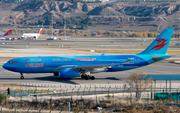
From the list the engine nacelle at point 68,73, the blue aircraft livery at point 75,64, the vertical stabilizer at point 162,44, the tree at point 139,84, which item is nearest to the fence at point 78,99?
the tree at point 139,84

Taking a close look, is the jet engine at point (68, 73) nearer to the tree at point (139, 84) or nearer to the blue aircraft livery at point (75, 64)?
the blue aircraft livery at point (75, 64)

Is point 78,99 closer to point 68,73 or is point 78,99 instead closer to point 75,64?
point 68,73

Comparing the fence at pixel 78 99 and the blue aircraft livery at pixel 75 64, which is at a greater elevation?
the blue aircraft livery at pixel 75 64

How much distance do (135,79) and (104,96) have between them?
21.4 feet

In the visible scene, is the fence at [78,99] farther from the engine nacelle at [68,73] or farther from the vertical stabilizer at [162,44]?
the vertical stabilizer at [162,44]

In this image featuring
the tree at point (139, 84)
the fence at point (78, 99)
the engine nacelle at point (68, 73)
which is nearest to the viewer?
the fence at point (78, 99)

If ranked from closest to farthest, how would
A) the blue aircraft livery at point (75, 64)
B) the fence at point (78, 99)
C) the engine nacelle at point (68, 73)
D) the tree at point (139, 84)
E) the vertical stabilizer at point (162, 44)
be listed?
the fence at point (78, 99) → the tree at point (139, 84) → the engine nacelle at point (68, 73) → the blue aircraft livery at point (75, 64) → the vertical stabilizer at point (162, 44)

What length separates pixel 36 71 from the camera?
52062mm

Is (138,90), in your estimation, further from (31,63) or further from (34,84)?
(31,63)

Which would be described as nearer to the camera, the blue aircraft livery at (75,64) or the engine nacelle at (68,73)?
the engine nacelle at (68,73)

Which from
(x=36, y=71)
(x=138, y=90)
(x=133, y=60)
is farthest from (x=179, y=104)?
(x=36, y=71)

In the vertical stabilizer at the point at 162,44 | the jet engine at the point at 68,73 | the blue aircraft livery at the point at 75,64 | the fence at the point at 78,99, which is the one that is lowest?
the fence at the point at 78,99

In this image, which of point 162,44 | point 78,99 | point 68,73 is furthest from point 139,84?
point 162,44

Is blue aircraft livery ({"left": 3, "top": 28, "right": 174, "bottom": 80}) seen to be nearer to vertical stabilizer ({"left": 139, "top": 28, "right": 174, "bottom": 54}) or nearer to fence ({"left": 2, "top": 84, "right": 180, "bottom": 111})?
vertical stabilizer ({"left": 139, "top": 28, "right": 174, "bottom": 54})
